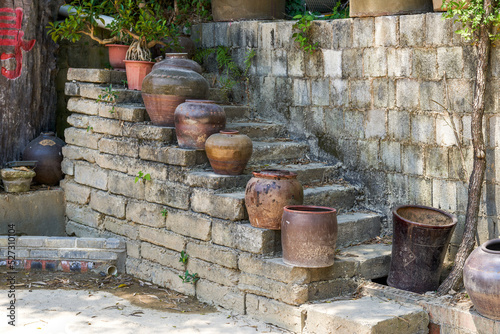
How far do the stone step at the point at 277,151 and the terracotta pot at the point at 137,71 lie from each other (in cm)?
135

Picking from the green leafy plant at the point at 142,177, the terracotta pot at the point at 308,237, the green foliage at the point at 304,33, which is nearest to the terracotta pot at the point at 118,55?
the green leafy plant at the point at 142,177

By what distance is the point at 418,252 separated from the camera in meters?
5.18

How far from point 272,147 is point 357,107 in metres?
0.89

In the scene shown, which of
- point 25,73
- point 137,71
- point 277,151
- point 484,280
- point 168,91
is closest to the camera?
point 484,280

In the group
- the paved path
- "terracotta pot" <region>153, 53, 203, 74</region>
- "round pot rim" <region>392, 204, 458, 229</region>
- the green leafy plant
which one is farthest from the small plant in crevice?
"round pot rim" <region>392, 204, 458, 229</region>

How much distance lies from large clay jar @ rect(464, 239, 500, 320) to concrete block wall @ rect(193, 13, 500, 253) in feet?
2.74

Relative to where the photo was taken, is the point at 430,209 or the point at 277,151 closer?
the point at 430,209

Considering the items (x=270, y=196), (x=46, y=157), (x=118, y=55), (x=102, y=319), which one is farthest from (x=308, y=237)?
(x=46, y=157)

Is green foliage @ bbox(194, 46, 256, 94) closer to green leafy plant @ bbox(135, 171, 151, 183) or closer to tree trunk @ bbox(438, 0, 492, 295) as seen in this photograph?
green leafy plant @ bbox(135, 171, 151, 183)

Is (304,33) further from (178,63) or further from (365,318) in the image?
(365,318)

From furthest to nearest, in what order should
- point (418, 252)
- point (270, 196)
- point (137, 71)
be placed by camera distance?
point (137, 71), point (418, 252), point (270, 196)

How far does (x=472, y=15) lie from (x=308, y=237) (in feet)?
6.95

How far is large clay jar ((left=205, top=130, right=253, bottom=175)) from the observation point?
5500 millimetres

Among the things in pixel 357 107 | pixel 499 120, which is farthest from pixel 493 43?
pixel 357 107
